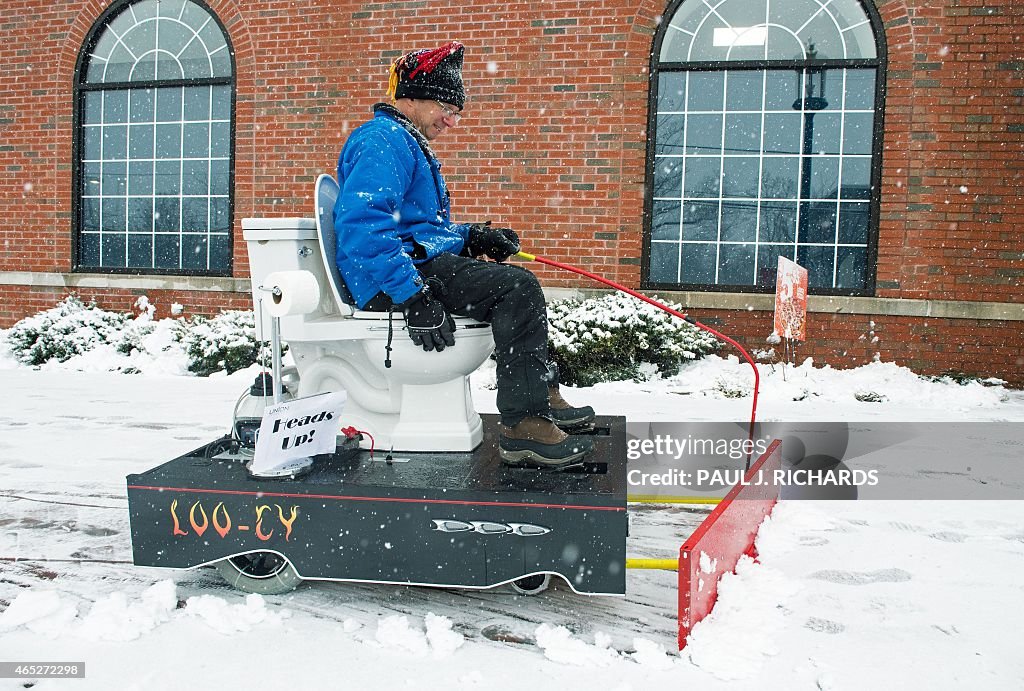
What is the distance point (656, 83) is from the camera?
7.98 meters

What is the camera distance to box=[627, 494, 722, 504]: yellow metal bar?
371 cm

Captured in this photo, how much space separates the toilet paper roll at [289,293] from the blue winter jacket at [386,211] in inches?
7.8

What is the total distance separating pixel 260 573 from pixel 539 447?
1.00 metres

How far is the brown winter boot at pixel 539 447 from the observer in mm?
2672

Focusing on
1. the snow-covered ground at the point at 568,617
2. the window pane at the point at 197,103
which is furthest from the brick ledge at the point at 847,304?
the snow-covered ground at the point at 568,617

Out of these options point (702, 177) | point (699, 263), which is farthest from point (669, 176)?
point (699, 263)

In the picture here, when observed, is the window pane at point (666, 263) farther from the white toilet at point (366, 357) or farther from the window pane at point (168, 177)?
the window pane at point (168, 177)

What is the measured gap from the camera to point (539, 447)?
2688 mm

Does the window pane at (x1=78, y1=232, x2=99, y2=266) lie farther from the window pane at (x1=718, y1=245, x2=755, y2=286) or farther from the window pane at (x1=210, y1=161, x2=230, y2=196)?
the window pane at (x1=718, y1=245, x2=755, y2=286)

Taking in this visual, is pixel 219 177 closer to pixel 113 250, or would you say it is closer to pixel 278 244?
pixel 113 250

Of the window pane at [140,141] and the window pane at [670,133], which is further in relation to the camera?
the window pane at [140,141]

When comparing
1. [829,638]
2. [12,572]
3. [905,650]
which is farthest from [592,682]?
[12,572]
